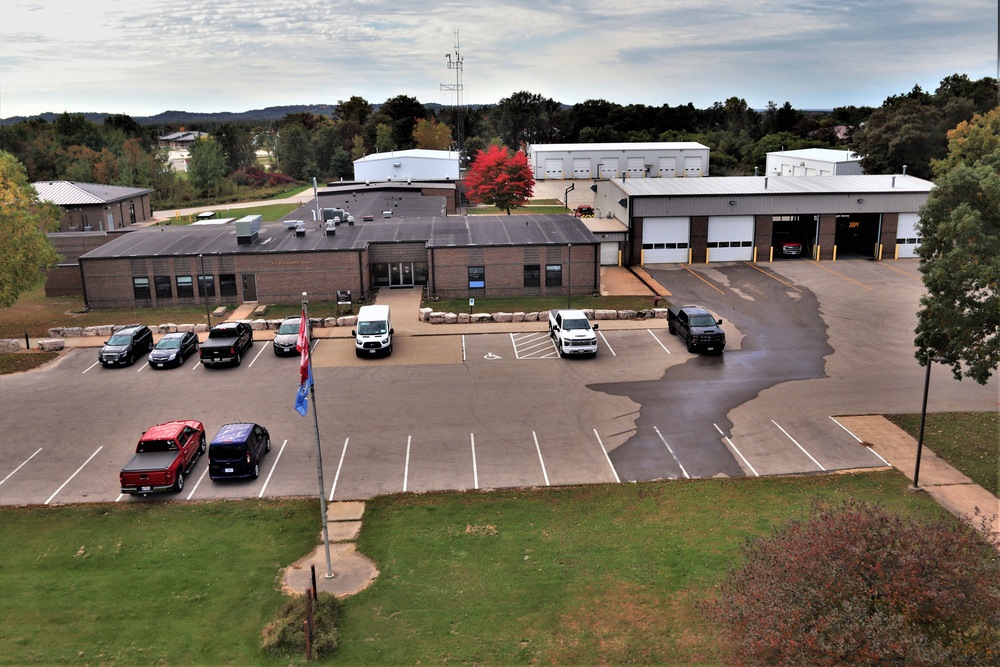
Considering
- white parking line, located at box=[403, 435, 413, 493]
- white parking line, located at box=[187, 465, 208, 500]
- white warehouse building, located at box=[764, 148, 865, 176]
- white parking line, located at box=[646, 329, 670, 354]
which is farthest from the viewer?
white warehouse building, located at box=[764, 148, 865, 176]

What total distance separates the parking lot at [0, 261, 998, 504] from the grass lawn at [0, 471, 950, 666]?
1.38 m

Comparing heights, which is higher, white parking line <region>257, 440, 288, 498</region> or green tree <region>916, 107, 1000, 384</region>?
green tree <region>916, 107, 1000, 384</region>

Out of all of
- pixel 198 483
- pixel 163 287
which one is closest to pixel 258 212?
pixel 163 287

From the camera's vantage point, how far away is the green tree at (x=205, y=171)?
108 m

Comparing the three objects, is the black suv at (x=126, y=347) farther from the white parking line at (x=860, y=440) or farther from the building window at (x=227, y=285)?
the white parking line at (x=860, y=440)

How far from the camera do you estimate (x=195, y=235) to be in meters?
51.3

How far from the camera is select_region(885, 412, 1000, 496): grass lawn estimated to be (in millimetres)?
23828

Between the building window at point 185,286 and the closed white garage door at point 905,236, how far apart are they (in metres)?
48.2

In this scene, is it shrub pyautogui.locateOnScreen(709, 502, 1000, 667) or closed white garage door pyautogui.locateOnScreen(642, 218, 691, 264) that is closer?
shrub pyautogui.locateOnScreen(709, 502, 1000, 667)

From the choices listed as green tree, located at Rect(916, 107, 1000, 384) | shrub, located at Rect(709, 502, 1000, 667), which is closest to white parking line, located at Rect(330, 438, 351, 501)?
shrub, located at Rect(709, 502, 1000, 667)

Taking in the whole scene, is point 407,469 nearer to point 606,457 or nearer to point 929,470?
point 606,457

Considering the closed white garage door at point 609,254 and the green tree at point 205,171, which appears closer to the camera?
the closed white garage door at point 609,254

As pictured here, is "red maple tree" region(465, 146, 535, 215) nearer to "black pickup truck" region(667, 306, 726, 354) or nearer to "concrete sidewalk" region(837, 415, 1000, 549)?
"black pickup truck" region(667, 306, 726, 354)

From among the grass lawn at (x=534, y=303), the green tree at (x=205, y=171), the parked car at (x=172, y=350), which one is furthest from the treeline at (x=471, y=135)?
the parked car at (x=172, y=350)
